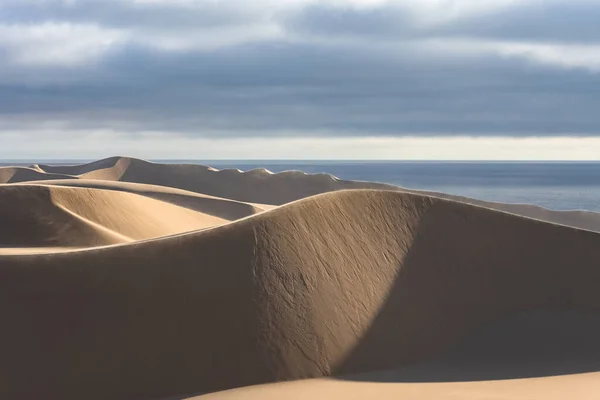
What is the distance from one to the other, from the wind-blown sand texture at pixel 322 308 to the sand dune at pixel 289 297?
3 cm

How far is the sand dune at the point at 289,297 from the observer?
13984 millimetres

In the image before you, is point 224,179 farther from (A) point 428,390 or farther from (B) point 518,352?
(A) point 428,390

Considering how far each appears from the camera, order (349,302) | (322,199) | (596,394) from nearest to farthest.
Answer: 1. (596,394)
2. (349,302)
3. (322,199)

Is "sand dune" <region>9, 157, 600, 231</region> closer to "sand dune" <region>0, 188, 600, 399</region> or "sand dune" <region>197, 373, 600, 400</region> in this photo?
"sand dune" <region>0, 188, 600, 399</region>

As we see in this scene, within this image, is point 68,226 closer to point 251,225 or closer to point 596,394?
point 251,225

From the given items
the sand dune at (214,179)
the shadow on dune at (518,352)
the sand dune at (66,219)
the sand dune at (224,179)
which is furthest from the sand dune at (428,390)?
the sand dune at (224,179)

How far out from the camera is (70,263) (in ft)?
48.9

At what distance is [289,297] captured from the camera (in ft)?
50.1

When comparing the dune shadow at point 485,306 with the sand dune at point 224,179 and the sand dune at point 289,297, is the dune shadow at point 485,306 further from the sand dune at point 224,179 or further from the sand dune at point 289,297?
the sand dune at point 224,179

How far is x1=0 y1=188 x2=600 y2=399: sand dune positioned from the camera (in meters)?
14.0

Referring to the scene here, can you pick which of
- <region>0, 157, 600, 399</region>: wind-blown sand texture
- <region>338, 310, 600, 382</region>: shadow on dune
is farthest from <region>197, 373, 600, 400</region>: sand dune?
<region>338, 310, 600, 382</region>: shadow on dune

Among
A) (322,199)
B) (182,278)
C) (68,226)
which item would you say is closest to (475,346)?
(322,199)

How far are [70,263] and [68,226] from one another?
1293 centimetres

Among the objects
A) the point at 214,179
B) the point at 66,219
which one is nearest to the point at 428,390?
the point at 66,219
